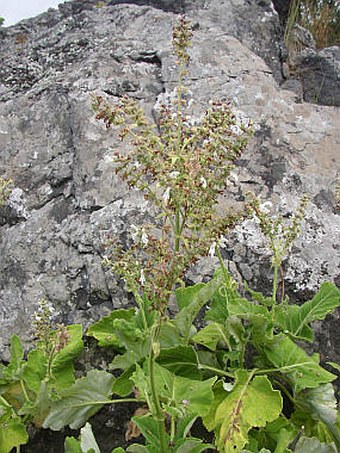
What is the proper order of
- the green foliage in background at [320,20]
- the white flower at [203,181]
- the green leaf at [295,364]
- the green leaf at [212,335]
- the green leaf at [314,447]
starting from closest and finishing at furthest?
the green leaf at [314,447] → the white flower at [203,181] → the green leaf at [295,364] → the green leaf at [212,335] → the green foliage in background at [320,20]

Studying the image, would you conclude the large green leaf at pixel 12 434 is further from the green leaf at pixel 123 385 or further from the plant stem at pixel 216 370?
the plant stem at pixel 216 370

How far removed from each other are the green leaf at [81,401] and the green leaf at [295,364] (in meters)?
0.66

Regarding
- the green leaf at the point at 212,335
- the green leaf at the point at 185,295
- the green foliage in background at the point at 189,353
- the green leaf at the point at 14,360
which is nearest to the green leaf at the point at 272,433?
the green foliage in background at the point at 189,353

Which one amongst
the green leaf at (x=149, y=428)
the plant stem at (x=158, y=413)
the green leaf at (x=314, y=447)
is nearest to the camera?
the plant stem at (x=158, y=413)

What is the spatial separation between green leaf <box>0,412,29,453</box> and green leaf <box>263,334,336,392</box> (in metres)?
1.01

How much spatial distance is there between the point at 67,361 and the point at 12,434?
0.38 meters

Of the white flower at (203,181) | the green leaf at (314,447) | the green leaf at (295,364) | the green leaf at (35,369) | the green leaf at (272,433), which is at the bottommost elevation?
the green leaf at (272,433)

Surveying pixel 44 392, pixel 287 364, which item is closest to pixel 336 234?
pixel 287 364

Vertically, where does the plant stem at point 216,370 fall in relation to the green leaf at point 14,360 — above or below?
below

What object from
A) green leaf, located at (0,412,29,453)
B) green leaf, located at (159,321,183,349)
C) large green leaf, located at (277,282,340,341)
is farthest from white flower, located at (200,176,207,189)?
green leaf, located at (0,412,29,453)

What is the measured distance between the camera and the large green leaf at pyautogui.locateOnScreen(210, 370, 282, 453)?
2422 mm

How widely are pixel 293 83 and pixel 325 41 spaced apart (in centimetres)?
251

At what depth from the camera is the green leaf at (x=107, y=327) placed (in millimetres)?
2889

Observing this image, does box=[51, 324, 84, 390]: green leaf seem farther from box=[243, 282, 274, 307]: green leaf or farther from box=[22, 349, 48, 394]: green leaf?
box=[243, 282, 274, 307]: green leaf
